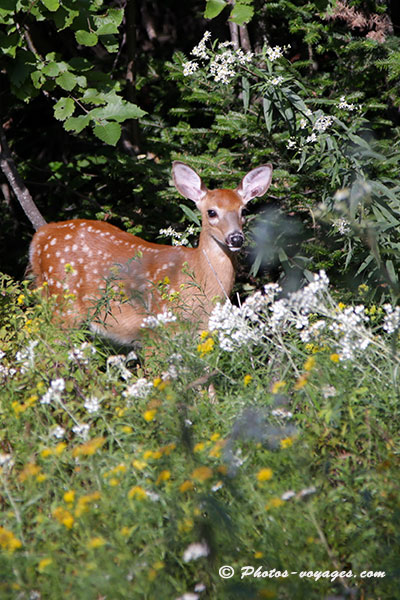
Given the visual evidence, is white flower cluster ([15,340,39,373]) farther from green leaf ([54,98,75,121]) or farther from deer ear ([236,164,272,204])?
deer ear ([236,164,272,204])

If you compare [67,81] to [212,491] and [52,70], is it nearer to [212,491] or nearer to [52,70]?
[52,70]

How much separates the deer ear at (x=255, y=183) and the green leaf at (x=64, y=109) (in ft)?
3.80

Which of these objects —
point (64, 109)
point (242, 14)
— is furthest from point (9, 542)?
point (242, 14)

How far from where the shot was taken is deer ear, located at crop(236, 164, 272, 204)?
4777mm

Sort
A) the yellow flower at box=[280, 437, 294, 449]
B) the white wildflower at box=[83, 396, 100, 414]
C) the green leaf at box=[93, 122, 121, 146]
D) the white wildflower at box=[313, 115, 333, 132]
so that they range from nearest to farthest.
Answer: the yellow flower at box=[280, 437, 294, 449]
the white wildflower at box=[83, 396, 100, 414]
the white wildflower at box=[313, 115, 333, 132]
the green leaf at box=[93, 122, 121, 146]

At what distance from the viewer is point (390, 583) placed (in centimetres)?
196

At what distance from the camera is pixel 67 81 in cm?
463

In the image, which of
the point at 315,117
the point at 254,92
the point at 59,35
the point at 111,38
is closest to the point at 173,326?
the point at 315,117

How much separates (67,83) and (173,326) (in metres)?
2.11

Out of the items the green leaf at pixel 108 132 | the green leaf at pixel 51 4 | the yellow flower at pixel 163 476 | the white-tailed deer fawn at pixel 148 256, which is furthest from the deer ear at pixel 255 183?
Result: the yellow flower at pixel 163 476

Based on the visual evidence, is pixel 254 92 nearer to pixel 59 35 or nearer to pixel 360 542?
pixel 59 35

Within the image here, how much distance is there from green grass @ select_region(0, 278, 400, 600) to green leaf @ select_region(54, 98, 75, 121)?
2122 mm

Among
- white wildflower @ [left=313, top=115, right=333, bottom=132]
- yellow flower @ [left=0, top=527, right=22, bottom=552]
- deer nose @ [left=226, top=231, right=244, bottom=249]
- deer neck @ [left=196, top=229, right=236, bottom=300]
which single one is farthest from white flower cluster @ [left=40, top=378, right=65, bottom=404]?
white wildflower @ [left=313, top=115, right=333, bottom=132]

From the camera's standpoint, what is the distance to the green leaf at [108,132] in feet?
14.5
